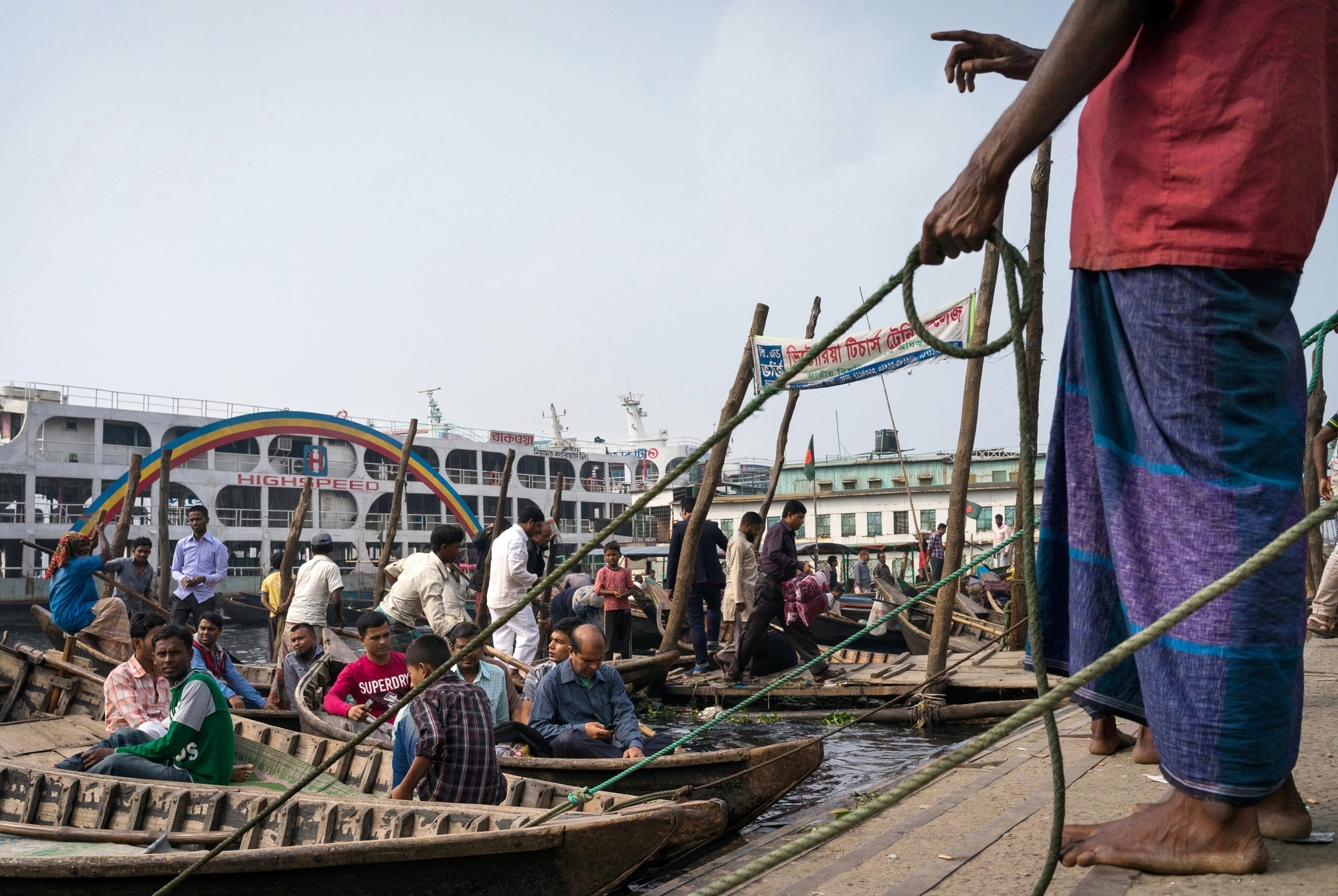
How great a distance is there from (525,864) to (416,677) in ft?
6.09

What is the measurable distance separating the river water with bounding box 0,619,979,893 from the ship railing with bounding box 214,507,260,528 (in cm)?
2728

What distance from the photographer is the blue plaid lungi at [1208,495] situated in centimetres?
180

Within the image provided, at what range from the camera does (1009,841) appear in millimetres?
2365

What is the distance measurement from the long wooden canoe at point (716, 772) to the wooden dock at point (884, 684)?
3.48 meters

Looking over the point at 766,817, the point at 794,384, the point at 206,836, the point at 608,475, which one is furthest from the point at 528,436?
the point at 206,836

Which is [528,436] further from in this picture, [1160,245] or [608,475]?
[1160,245]

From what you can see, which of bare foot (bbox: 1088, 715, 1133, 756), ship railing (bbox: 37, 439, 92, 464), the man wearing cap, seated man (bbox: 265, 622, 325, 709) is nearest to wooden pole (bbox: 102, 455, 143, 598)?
the man wearing cap

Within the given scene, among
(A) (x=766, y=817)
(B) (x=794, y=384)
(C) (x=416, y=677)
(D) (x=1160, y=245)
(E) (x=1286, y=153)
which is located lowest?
(A) (x=766, y=817)

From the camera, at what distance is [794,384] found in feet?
34.6

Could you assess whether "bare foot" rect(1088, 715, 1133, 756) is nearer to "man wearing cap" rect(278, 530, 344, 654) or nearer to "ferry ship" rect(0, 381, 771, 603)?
"man wearing cap" rect(278, 530, 344, 654)

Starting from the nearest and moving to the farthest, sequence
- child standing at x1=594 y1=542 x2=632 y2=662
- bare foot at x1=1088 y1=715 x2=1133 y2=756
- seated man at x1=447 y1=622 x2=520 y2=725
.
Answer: bare foot at x1=1088 y1=715 x2=1133 y2=756 → seated man at x1=447 y1=622 x2=520 y2=725 → child standing at x1=594 y1=542 x2=632 y2=662

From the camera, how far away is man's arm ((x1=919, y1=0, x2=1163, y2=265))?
1.86 metres

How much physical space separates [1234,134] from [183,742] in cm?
521

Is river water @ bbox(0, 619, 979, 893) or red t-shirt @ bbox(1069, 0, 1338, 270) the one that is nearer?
red t-shirt @ bbox(1069, 0, 1338, 270)
